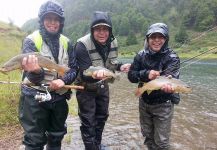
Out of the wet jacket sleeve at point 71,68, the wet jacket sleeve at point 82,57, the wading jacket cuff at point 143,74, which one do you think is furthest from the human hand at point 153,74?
the wet jacket sleeve at point 71,68

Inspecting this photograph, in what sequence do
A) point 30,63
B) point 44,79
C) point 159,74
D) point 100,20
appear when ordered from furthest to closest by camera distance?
point 100,20 < point 159,74 < point 44,79 < point 30,63

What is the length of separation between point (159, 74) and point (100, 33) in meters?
1.43

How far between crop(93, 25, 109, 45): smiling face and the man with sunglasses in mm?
831

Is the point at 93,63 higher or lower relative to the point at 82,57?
lower

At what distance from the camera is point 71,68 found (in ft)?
20.2

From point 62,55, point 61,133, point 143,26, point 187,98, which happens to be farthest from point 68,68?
point 143,26

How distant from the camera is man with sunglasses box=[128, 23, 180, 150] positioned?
641 centimetres

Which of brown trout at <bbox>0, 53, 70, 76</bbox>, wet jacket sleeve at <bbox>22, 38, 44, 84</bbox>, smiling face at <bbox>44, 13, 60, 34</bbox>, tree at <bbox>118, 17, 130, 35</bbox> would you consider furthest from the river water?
tree at <bbox>118, 17, 130, 35</bbox>

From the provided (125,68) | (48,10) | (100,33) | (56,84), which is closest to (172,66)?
(125,68)

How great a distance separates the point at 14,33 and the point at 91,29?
41.6 meters

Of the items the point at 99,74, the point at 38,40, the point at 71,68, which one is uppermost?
the point at 38,40

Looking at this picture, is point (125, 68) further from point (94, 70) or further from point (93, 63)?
point (94, 70)

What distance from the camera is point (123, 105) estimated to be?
15234 mm

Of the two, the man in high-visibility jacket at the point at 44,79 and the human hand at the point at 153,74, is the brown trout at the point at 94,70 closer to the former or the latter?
the man in high-visibility jacket at the point at 44,79
